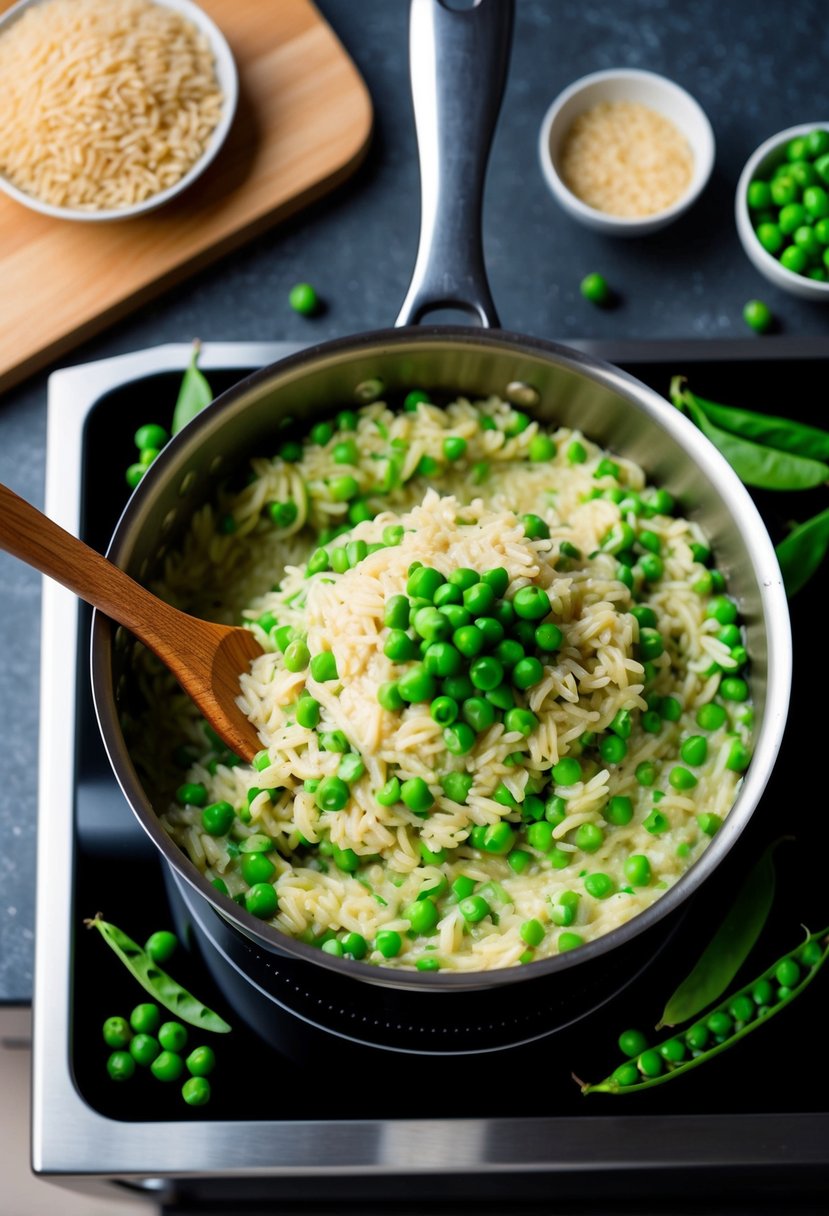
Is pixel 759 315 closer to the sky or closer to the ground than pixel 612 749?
closer to the sky

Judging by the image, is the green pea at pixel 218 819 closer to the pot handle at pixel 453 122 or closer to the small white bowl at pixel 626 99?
the pot handle at pixel 453 122

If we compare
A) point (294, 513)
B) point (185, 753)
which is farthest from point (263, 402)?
point (185, 753)

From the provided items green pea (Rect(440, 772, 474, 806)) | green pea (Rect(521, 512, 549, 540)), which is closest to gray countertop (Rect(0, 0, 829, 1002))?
green pea (Rect(521, 512, 549, 540))

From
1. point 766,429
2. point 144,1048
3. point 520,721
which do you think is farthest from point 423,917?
point 766,429

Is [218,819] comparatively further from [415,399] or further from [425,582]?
[415,399]

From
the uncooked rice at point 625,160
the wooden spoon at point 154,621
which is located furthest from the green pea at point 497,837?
the uncooked rice at point 625,160

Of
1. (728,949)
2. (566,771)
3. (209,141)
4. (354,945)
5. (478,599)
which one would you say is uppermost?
(209,141)
